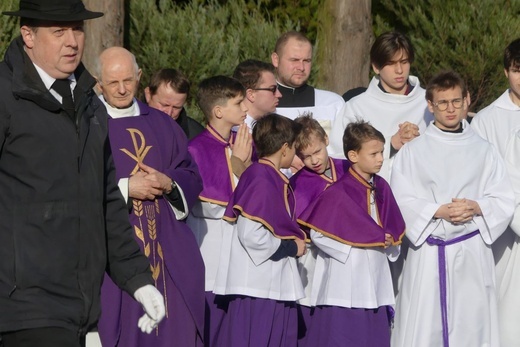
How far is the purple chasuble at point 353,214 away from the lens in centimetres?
788

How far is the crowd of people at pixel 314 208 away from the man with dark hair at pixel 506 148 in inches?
0.4

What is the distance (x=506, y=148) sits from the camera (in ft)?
29.2

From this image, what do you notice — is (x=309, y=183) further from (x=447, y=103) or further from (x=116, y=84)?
(x=116, y=84)

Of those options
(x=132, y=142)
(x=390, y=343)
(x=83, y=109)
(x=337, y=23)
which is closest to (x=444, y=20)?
(x=337, y=23)

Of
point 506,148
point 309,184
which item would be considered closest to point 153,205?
point 309,184

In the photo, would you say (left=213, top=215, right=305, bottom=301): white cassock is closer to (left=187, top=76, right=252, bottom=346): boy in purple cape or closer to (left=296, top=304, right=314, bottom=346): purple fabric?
(left=187, top=76, right=252, bottom=346): boy in purple cape

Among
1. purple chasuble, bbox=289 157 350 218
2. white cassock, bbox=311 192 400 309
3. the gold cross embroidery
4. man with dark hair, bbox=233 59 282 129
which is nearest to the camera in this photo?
the gold cross embroidery

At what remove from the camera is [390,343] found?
8.49 metres

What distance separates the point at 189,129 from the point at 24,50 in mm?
3904

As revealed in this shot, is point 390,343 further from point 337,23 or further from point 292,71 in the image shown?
point 337,23

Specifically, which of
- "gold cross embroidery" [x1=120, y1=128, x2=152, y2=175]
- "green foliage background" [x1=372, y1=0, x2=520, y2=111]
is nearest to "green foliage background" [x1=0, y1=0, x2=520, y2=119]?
"green foliage background" [x1=372, y1=0, x2=520, y2=111]

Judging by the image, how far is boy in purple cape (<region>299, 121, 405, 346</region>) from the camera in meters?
7.89

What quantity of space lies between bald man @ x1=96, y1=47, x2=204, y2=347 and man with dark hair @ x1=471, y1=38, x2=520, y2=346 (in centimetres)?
249

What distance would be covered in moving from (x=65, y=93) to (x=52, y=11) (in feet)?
1.12
